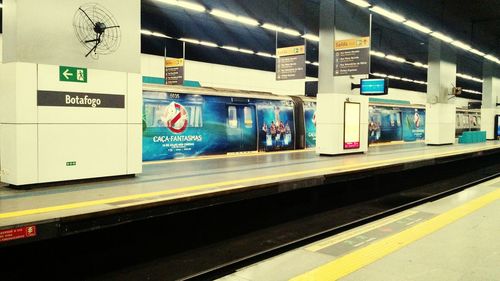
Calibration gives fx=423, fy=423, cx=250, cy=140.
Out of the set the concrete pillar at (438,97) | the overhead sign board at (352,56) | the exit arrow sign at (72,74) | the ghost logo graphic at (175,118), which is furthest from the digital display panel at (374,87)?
the exit arrow sign at (72,74)

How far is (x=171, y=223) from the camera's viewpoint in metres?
6.34

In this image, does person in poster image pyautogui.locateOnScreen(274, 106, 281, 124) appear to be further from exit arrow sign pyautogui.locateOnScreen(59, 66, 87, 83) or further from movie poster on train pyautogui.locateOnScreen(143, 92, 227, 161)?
exit arrow sign pyautogui.locateOnScreen(59, 66, 87, 83)

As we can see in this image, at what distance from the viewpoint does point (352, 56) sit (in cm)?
994

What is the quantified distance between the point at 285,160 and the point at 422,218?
320cm

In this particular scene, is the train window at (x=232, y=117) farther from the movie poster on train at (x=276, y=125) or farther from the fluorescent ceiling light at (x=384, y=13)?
the fluorescent ceiling light at (x=384, y=13)

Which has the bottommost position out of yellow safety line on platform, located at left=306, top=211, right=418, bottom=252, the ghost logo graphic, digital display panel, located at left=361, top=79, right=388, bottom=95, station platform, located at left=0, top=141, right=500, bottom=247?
yellow safety line on platform, located at left=306, top=211, right=418, bottom=252

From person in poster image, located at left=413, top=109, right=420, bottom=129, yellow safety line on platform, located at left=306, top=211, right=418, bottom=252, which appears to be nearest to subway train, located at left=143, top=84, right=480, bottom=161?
yellow safety line on platform, located at left=306, top=211, right=418, bottom=252

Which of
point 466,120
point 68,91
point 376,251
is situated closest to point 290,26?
point 68,91

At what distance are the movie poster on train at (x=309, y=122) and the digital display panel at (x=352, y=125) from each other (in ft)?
8.40

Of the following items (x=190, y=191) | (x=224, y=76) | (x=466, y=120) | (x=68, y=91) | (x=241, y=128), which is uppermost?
(x=224, y=76)

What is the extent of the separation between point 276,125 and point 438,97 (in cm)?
746

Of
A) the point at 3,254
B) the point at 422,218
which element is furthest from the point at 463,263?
the point at 3,254

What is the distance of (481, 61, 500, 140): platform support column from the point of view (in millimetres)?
20891

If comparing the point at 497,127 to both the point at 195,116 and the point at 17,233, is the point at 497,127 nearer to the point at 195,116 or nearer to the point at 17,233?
the point at 195,116
